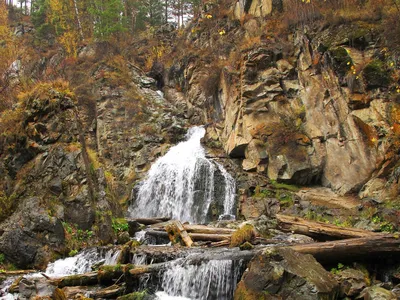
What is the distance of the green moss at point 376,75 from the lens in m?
16.2

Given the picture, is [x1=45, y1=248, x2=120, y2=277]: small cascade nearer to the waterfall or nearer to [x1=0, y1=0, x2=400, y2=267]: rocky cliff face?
[x1=0, y1=0, x2=400, y2=267]: rocky cliff face

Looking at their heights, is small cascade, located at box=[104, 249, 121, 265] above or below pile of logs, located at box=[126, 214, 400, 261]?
below

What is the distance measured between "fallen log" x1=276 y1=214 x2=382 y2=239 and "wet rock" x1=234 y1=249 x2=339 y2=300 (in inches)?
130

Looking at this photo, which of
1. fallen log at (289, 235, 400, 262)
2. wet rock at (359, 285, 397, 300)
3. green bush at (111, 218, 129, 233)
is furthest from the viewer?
green bush at (111, 218, 129, 233)

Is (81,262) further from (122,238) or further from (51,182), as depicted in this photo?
(51,182)

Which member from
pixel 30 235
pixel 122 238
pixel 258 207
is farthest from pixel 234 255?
pixel 258 207

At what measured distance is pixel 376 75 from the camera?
1631 cm

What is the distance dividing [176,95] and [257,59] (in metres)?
10.9

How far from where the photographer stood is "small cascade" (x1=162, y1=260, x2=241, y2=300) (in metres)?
8.75

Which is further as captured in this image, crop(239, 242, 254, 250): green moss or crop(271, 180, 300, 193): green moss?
crop(271, 180, 300, 193): green moss

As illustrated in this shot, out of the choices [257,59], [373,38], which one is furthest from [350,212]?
[257,59]

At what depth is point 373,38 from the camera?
17594 mm

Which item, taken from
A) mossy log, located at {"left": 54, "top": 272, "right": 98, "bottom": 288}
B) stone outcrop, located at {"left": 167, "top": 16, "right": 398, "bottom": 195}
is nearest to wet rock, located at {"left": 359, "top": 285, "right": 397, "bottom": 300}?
mossy log, located at {"left": 54, "top": 272, "right": 98, "bottom": 288}

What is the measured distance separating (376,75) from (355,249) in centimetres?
1032
